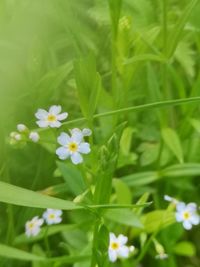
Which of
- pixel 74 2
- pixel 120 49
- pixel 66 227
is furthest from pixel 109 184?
pixel 74 2

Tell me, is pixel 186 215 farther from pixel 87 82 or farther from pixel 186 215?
pixel 87 82

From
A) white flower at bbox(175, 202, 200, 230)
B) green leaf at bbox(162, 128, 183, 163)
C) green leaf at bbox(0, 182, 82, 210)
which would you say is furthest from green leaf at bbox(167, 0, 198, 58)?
green leaf at bbox(0, 182, 82, 210)

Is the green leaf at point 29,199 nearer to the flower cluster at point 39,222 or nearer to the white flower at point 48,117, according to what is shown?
the white flower at point 48,117

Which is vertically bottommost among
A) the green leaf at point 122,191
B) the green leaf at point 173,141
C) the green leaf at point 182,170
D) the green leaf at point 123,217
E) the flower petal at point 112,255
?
the flower petal at point 112,255

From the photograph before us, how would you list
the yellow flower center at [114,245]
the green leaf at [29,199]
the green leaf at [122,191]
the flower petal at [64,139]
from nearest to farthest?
the green leaf at [29,199] < the flower petal at [64,139] < the yellow flower center at [114,245] < the green leaf at [122,191]

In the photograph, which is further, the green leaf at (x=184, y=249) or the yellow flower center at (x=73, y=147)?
the green leaf at (x=184, y=249)

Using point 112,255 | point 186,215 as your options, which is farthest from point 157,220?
point 112,255

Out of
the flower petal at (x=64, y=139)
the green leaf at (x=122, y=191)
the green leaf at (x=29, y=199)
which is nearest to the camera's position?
the green leaf at (x=29, y=199)

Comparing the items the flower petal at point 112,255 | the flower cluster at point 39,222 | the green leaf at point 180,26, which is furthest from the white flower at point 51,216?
the green leaf at point 180,26
